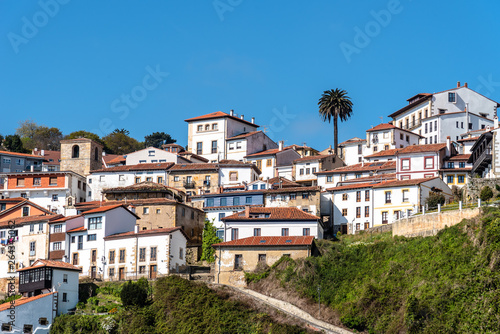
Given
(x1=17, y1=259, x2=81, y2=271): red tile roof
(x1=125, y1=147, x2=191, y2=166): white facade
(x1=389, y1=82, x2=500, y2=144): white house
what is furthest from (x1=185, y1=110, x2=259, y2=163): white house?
(x1=17, y1=259, x2=81, y2=271): red tile roof

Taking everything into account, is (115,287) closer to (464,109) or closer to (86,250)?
(86,250)

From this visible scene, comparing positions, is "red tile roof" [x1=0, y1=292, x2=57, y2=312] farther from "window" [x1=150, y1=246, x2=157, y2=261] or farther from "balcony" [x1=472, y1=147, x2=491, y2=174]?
"balcony" [x1=472, y1=147, x2=491, y2=174]

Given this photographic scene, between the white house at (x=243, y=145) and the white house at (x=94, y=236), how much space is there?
108ft

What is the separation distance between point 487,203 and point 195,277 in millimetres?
23972

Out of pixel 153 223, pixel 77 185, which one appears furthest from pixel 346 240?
pixel 77 185

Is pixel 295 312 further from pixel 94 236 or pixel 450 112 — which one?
pixel 450 112

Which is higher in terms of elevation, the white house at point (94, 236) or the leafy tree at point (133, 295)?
the white house at point (94, 236)

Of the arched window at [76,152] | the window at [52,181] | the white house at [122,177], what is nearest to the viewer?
the window at [52,181]

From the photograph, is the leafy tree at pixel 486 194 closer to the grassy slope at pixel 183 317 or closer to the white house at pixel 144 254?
the grassy slope at pixel 183 317

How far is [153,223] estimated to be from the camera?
7731cm

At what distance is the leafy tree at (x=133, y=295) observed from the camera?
200 feet

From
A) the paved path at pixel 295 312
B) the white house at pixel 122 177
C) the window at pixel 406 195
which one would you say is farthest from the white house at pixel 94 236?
the window at pixel 406 195

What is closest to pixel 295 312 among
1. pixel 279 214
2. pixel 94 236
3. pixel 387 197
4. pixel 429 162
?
pixel 279 214

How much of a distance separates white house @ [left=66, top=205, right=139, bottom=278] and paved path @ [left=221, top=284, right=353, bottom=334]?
49.6ft
